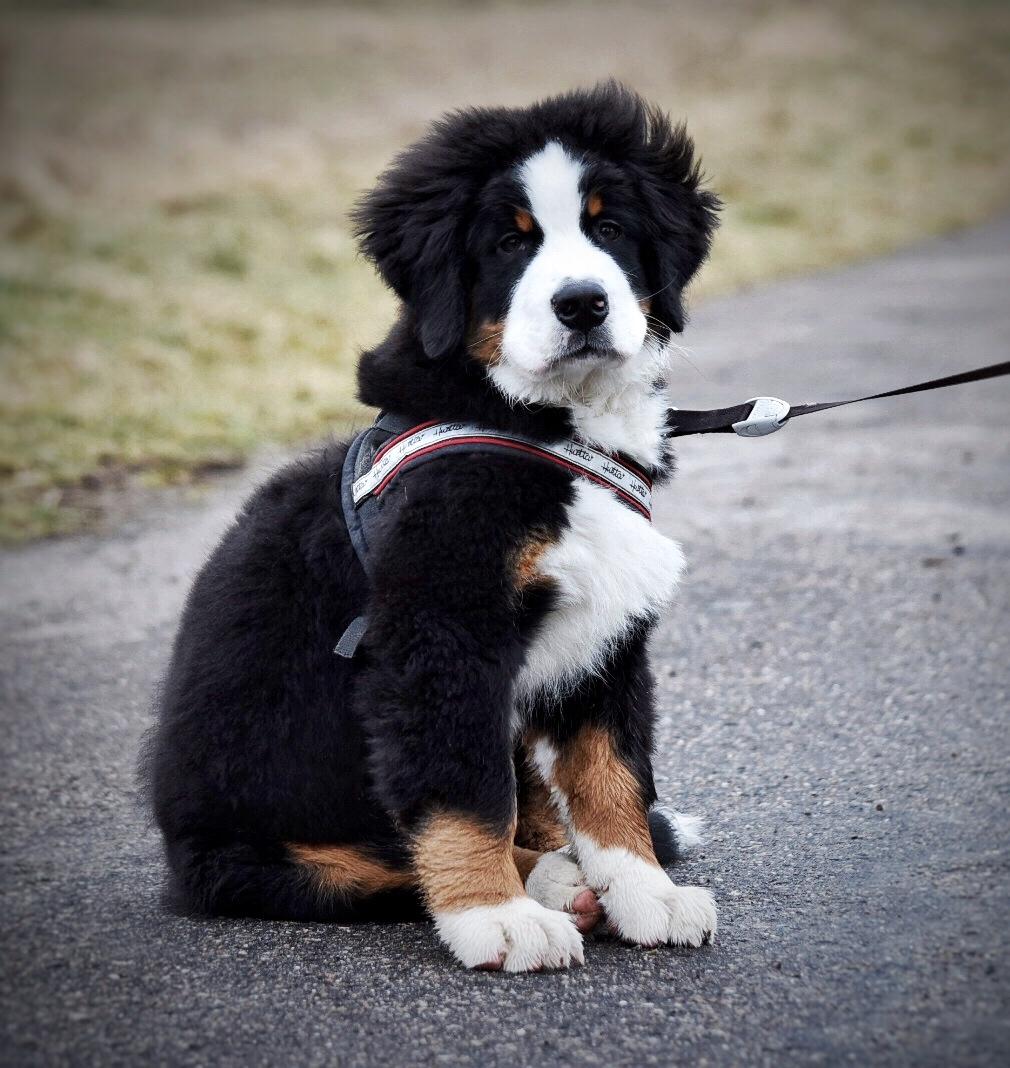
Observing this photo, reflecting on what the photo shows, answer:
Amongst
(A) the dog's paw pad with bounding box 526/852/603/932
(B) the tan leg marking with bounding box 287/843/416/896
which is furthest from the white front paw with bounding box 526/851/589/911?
(B) the tan leg marking with bounding box 287/843/416/896

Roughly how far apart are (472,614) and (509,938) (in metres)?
0.66

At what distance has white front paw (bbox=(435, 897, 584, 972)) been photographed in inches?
108

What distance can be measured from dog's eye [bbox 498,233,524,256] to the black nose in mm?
199

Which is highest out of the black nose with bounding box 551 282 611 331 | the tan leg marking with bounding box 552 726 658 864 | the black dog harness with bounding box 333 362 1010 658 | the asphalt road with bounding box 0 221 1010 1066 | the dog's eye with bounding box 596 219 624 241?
the dog's eye with bounding box 596 219 624 241

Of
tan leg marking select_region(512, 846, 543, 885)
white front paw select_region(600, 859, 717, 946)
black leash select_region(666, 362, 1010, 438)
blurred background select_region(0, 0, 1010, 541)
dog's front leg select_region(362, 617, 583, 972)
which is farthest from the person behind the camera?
blurred background select_region(0, 0, 1010, 541)

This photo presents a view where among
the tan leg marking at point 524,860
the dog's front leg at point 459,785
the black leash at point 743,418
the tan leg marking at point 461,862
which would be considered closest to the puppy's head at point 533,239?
the black leash at point 743,418

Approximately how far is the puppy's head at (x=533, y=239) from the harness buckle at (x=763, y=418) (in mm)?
344

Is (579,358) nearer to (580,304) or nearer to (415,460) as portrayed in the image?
(580,304)

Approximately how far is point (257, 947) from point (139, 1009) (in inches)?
11.8

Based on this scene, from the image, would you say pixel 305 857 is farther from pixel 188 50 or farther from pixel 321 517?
pixel 188 50

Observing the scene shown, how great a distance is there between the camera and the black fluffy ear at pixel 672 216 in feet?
10.3

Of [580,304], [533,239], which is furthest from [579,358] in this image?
[533,239]

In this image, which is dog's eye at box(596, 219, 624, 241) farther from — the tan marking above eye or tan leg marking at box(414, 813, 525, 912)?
tan leg marking at box(414, 813, 525, 912)

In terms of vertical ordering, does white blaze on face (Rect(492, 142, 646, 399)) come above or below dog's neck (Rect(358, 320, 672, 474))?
above
